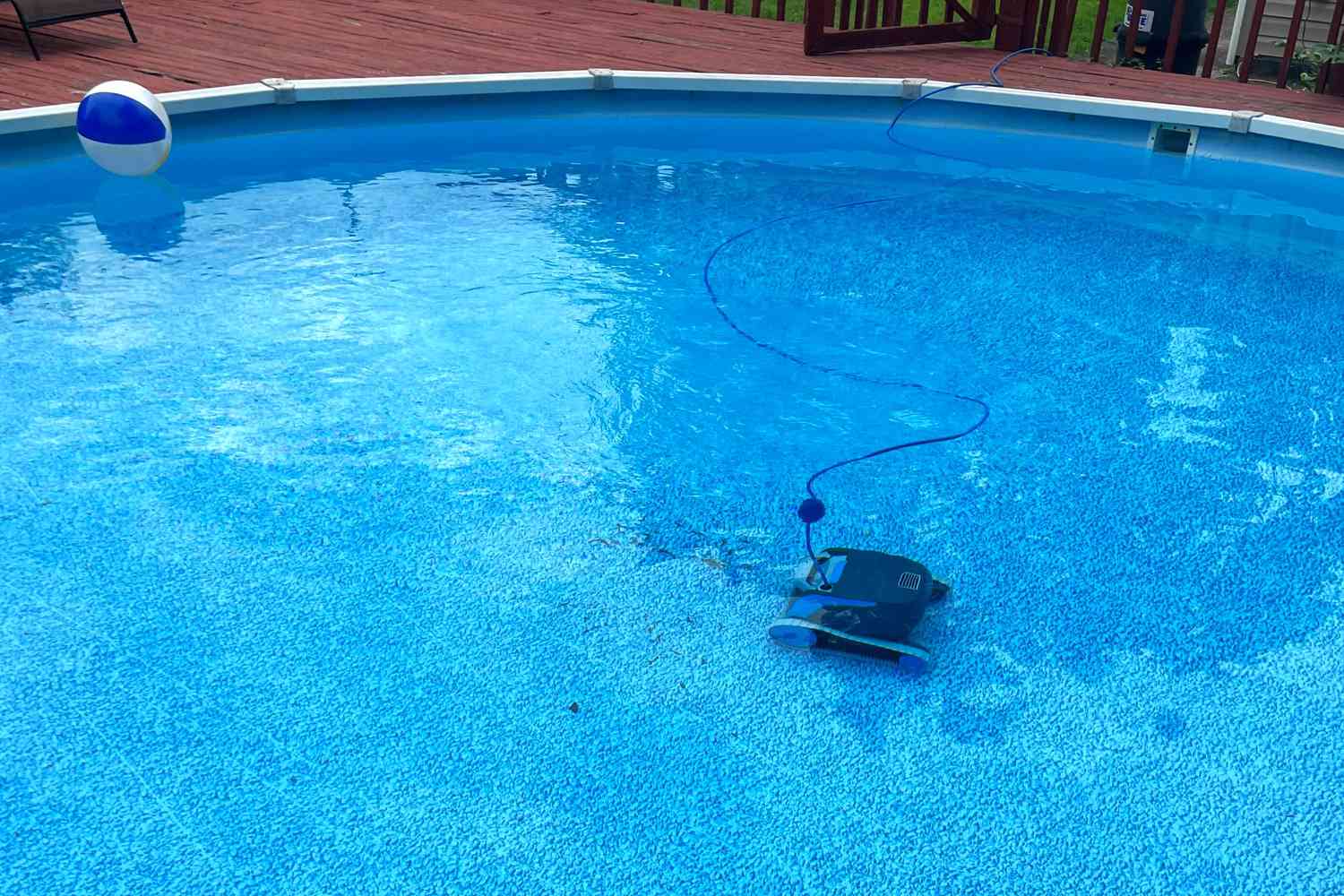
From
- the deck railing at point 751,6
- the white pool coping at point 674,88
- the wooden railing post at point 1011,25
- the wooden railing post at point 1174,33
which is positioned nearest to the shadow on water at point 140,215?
the white pool coping at point 674,88

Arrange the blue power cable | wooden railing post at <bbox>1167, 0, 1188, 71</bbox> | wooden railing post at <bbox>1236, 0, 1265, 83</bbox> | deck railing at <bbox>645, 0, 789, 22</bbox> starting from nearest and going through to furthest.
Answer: the blue power cable → wooden railing post at <bbox>1236, 0, 1265, 83</bbox> → wooden railing post at <bbox>1167, 0, 1188, 71</bbox> → deck railing at <bbox>645, 0, 789, 22</bbox>

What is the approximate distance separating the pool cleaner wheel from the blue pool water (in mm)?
73

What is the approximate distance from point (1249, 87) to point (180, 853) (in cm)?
731

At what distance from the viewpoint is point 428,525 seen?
3.40 meters

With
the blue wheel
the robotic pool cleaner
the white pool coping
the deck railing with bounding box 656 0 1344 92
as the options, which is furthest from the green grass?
the blue wheel

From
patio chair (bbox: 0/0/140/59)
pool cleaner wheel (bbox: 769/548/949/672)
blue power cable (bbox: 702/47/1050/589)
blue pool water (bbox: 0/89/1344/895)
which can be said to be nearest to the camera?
blue pool water (bbox: 0/89/1344/895)

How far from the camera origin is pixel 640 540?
332 cm

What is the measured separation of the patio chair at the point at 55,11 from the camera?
264 inches

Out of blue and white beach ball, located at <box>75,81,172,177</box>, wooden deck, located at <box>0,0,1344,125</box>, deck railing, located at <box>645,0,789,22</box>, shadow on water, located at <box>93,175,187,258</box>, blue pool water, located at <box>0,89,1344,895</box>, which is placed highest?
deck railing, located at <box>645,0,789,22</box>

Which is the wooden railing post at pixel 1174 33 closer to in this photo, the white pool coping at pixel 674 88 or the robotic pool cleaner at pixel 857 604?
the white pool coping at pixel 674 88

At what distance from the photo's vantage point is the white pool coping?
245 inches

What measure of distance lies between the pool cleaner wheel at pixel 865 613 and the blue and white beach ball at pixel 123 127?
4.16m

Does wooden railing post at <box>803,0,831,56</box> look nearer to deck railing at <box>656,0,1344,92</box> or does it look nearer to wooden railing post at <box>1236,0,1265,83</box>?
deck railing at <box>656,0,1344,92</box>

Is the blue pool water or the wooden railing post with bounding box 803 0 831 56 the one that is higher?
the wooden railing post with bounding box 803 0 831 56
